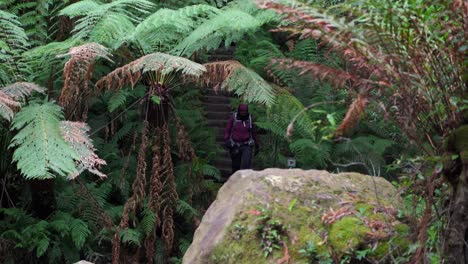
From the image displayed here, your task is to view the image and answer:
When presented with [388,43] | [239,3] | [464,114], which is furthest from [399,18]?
[239,3]


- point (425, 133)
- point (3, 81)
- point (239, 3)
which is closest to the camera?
point (425, 133)

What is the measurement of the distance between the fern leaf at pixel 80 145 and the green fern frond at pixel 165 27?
1.06m

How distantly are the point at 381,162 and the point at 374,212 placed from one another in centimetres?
356

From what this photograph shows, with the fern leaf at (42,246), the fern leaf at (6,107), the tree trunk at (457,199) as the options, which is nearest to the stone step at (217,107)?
the fern leaf at (42,246)

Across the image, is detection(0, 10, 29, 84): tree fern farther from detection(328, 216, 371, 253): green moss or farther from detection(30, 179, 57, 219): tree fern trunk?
detection(328, 216, 371, 253): green moss

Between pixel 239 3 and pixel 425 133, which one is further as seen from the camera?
pixel 239 3

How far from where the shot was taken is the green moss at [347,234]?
3.48 m

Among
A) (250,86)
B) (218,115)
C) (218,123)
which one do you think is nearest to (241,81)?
(250,86)

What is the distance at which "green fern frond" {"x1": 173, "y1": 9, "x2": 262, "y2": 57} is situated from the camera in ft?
17.2

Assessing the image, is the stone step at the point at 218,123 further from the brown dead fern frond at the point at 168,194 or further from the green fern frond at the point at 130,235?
the green fern frond at the point at 130,235

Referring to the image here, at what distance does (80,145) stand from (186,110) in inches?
144

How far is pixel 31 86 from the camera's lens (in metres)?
5.16

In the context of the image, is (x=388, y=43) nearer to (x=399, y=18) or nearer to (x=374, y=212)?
(x=399, y=18)

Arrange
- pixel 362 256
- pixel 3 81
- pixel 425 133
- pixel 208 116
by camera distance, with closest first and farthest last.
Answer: pixel 425 133 → pixel 362 256 → pixel 3 81 → pixel 208 116
